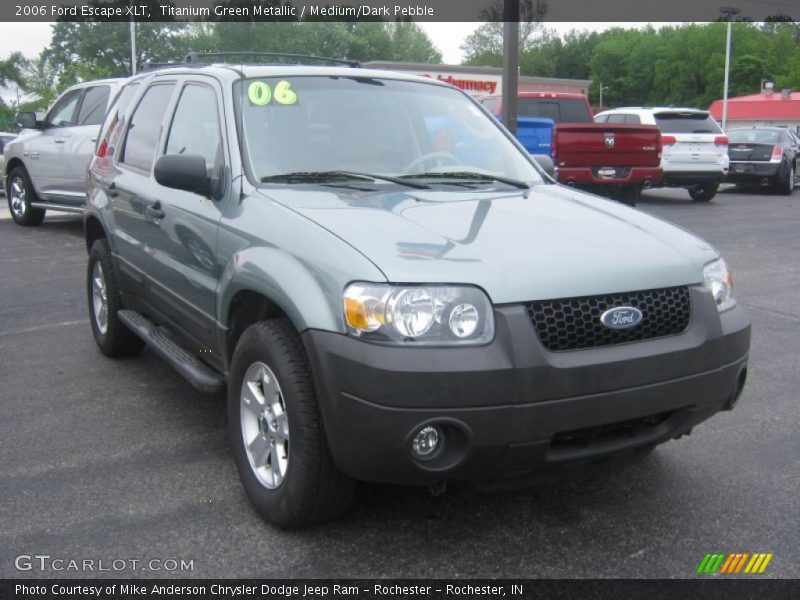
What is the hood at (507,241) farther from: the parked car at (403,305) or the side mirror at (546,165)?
the side mirror at (546,165)

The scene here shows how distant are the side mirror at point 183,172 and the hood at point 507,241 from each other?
37cm

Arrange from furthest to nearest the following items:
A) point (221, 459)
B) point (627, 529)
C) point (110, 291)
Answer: point (110, 291) → point (221, 459) → point (627, 529)

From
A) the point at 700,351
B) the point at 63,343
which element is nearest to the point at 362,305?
the point at 700,351

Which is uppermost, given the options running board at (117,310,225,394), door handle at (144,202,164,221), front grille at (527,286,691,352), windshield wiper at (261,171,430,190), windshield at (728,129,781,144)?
windshield wiper at (261,171,430,190)

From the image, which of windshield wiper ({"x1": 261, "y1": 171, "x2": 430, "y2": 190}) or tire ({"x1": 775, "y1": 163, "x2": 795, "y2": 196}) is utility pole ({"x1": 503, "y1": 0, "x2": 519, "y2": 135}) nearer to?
windshield wiper ({"x1": 261, "y1": 171, "x2": 430, "y2": 190})

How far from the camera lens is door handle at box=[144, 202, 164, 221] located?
4.36 metres

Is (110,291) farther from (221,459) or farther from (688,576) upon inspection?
(688,576)

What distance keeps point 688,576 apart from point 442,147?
2.33 metres

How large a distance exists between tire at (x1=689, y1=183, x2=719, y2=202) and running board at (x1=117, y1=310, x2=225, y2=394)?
14.1 metres

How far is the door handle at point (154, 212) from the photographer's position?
4359 millimetres

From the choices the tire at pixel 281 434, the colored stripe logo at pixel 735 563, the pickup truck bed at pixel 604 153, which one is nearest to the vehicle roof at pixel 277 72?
the tire at pixel 281 434

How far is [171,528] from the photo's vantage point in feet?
10.8

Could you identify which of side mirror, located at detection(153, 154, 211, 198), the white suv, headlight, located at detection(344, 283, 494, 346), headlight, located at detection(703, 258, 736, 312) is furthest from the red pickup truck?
headlight, located at detection(344, 283, 494, 346)

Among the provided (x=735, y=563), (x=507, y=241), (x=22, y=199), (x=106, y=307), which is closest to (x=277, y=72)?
(x=507, y=241)
